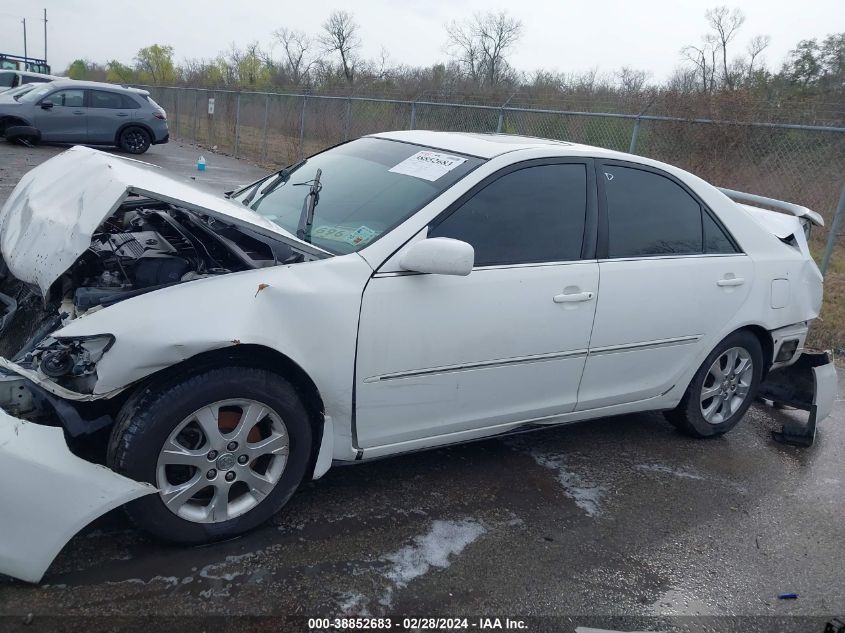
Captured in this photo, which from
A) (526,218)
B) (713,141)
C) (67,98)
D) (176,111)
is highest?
(713,141)

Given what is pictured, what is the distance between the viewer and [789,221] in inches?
184

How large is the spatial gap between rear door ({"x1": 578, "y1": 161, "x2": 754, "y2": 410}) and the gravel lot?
1.82 feet

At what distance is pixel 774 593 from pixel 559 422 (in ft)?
3.93

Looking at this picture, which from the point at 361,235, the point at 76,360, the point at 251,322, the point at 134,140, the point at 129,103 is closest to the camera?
the point at 76,360

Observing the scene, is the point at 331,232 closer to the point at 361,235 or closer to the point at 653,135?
the point at 361,235

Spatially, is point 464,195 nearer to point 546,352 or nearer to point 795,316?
point 546,352

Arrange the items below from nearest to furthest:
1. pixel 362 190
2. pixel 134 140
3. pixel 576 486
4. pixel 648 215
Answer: pixel 362 190, pixel 576 486, pixel 648 215, pixel 134 140

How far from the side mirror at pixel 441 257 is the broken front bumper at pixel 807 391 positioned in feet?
9.42

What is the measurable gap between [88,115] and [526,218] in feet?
53.1

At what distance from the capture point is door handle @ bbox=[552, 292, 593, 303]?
132 inches

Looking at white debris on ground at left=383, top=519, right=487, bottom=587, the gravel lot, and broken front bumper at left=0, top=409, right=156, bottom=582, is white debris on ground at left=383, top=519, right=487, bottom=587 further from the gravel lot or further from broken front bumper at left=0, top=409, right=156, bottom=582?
broken front bumper at left=0, top=409, right=156, bottom=582

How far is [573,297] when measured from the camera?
11.1 feet

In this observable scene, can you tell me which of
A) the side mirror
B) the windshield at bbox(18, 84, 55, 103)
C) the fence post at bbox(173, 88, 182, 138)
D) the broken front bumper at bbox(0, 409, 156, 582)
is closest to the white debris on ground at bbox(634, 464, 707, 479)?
the side mirror

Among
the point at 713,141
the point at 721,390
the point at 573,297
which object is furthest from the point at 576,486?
the point at 713,141
